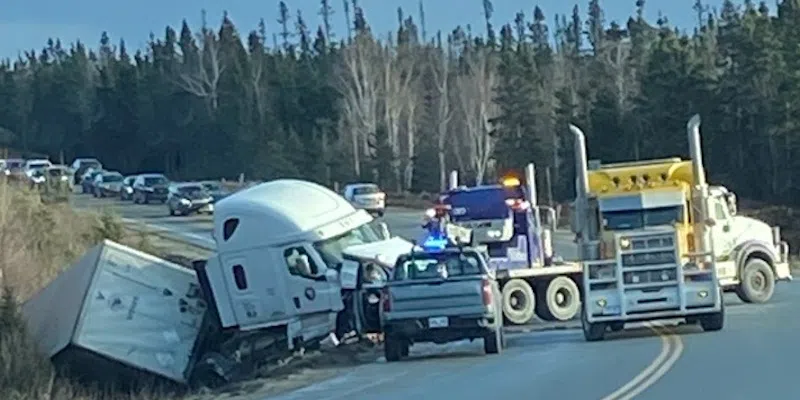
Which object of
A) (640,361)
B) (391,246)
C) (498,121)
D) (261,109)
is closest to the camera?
(640,361)

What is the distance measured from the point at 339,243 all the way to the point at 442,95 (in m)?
80.6

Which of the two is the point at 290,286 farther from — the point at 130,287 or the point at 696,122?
the point at 696,122

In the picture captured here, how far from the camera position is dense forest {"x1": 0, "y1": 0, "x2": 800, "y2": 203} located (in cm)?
7706

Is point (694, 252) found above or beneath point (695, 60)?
beneath

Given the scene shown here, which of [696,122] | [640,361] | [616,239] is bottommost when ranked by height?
[640,361]

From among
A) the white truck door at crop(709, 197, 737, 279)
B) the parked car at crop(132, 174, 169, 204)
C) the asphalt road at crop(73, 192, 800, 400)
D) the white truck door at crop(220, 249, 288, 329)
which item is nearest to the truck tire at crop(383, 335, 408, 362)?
the asphalt road at crop(73, 192, 800, 400)

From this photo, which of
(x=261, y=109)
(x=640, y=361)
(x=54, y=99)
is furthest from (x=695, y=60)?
(x=54, y=99)

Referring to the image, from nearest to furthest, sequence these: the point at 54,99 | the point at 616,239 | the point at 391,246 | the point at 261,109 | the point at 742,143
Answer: the point at 616,239 → the point at 391,246 → the point at 742,143 → the point at 261,109 → the point at 54,99

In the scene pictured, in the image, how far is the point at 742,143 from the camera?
77000 millimetres

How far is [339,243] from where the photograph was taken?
1278 inches

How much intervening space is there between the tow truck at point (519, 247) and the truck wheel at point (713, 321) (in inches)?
226

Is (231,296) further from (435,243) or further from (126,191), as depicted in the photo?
(126,191)

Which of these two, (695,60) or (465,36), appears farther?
(465,36)

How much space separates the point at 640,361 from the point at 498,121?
69.8m
